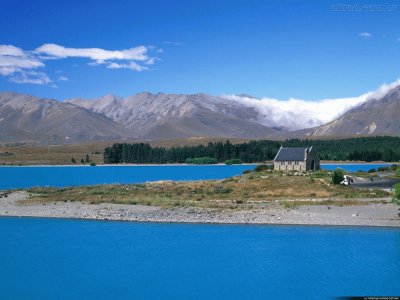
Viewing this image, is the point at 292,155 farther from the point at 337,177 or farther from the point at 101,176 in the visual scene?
the point at 101,176

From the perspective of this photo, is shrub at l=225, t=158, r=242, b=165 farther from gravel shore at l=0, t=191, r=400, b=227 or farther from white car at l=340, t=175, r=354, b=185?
gravel shore at l=0, t=191, r=400, b=227

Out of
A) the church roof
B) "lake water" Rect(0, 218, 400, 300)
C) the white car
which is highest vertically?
the church roof

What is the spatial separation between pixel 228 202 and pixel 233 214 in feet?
30.7

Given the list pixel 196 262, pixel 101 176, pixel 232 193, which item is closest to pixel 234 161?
pixel 101 176

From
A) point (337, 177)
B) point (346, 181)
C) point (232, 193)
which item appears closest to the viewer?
point (232, 193)

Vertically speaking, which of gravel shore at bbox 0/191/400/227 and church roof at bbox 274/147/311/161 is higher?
church roof at bbox 274/147/311/161

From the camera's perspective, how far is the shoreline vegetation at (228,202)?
48.2 m

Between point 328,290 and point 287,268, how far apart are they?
485 centimetres

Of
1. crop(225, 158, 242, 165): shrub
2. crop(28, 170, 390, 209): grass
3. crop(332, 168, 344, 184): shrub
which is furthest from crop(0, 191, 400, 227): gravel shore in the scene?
crop(225, 158, 242, 165): shrub

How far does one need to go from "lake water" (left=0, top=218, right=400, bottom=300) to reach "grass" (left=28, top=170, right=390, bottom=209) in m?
12.1

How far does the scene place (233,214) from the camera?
1969 inches

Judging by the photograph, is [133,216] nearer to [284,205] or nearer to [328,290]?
[284,205]

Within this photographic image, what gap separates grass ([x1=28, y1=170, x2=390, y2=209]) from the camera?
191 ft

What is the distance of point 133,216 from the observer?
2020 inches
